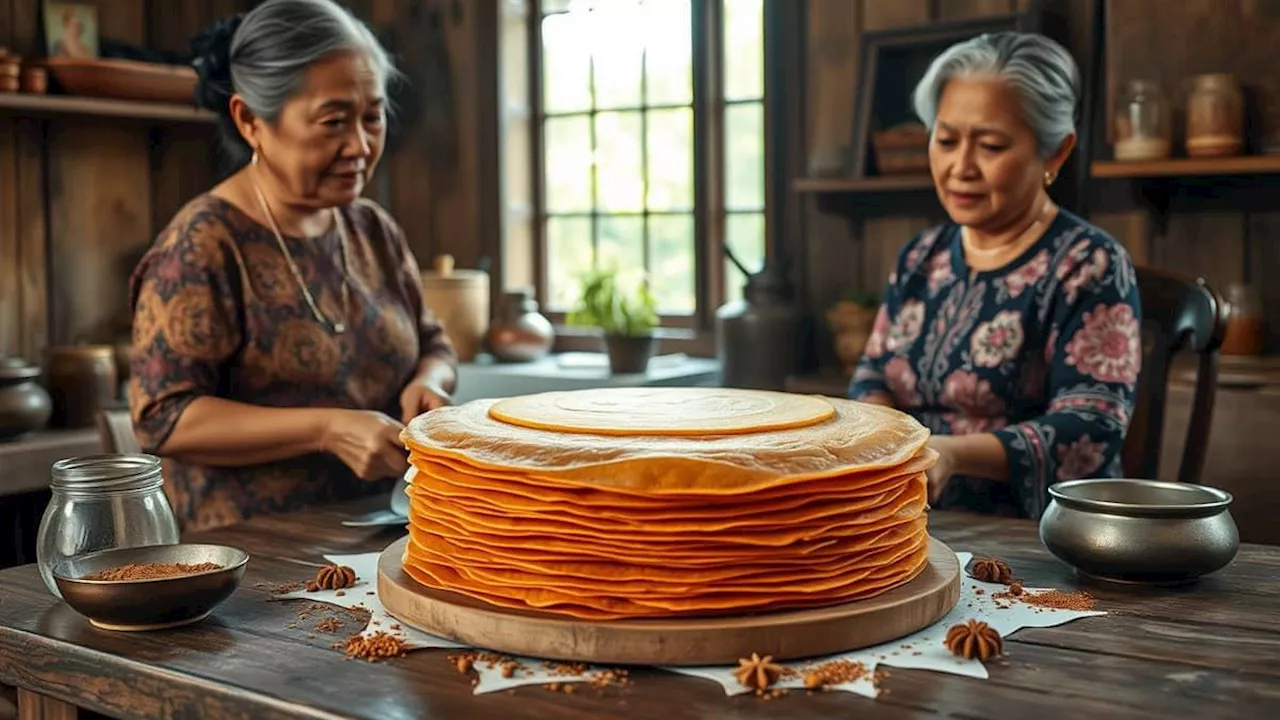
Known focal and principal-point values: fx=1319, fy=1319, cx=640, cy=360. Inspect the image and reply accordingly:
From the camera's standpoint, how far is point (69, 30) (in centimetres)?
379

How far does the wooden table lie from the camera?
933 mm

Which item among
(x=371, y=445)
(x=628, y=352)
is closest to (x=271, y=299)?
(x=371, y=445)

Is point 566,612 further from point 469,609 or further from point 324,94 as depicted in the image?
point 324,94

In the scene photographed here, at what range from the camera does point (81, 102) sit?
364 centimetres

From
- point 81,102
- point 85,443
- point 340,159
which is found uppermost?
point 81,102

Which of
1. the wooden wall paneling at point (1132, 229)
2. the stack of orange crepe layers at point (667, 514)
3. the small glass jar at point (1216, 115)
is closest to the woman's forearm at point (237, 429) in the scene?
the stack of orange crepe layers at point (667, 514)

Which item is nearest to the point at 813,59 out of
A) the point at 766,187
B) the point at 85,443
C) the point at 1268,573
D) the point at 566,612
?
the point at 766,187

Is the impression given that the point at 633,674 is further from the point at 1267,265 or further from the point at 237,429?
the point at 1267,265

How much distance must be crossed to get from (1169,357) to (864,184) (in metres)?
1.41

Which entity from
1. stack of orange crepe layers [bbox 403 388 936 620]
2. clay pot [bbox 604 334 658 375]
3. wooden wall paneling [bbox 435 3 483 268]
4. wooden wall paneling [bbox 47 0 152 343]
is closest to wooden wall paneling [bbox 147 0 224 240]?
wooden wall paneling [bbox 47 0 152 343]

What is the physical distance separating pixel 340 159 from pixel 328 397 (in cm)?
37

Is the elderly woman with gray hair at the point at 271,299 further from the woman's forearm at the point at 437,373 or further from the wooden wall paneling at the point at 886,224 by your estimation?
the wooden wall paneling at the point at 886,224

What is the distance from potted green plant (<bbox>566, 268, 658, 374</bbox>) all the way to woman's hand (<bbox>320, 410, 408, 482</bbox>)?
6.30 feet

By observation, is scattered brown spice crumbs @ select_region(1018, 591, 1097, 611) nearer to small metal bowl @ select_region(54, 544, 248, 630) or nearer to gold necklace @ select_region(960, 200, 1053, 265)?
small metal bowl @ select_region(54, 544, 248, 630)
